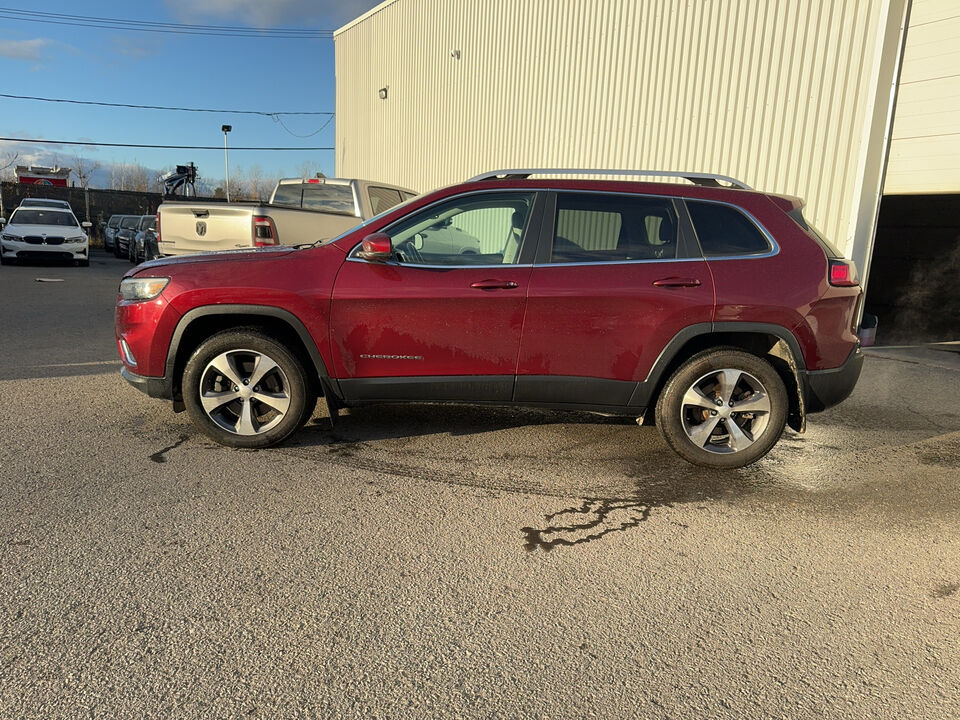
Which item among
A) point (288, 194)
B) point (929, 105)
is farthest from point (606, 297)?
point (288, 194)

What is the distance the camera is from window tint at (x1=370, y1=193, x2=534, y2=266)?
165 inches

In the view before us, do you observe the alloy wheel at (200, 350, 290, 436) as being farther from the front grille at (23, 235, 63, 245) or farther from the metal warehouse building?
the front grille at (23, 235, 63, 245)

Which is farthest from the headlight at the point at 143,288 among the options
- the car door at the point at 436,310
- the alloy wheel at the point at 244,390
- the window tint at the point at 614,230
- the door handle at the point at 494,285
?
the window tint at the point at 614,230

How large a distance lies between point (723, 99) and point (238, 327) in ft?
27.9

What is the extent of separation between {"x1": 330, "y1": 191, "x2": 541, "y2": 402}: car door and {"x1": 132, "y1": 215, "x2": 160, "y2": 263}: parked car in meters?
18.1

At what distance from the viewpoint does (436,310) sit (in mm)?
4078

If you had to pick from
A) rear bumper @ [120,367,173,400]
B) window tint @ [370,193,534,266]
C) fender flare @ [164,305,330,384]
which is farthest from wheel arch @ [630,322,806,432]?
rear bumper @ [120,367,173,400]

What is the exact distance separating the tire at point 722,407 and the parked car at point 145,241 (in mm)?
19235

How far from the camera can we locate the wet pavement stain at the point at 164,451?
411 centimetres

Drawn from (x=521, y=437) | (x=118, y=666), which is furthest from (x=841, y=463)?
(x=118, y=666)

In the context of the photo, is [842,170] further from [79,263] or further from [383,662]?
[79,263]

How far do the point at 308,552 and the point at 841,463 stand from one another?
145 inches

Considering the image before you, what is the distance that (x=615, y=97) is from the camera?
11.6m

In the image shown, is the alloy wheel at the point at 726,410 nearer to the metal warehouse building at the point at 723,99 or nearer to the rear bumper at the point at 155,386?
the rear bumper at the point at 155,386
